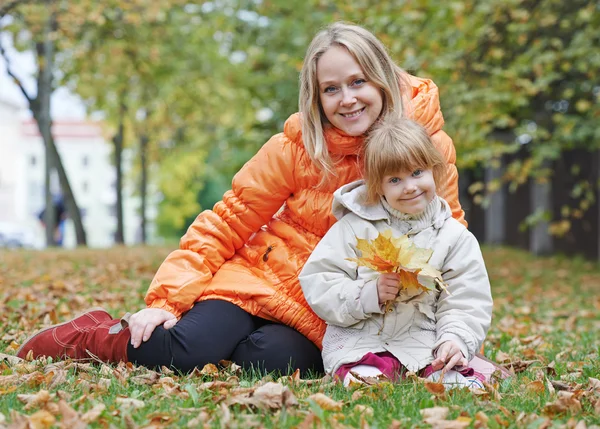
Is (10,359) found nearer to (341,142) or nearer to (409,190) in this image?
(341,142)

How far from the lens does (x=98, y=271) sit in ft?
30.6

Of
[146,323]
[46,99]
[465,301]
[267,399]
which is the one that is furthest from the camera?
[46,99]

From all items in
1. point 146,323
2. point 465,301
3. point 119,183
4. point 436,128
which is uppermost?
point 119,183

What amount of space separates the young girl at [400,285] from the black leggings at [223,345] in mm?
210

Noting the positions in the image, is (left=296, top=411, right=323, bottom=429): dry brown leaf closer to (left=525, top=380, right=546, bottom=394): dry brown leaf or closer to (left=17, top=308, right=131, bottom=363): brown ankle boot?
(left=525, top=380, right=546, bottom=394): dry brown leaf

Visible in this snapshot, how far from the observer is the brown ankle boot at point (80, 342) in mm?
3779

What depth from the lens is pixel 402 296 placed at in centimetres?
340

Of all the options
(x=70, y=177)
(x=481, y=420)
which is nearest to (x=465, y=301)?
(x=481, y=420)

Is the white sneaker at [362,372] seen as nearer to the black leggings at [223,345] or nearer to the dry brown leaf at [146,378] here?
the black leggings at [223,345]

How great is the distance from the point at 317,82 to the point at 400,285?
1150 millimetres

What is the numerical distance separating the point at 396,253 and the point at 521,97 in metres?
6.79

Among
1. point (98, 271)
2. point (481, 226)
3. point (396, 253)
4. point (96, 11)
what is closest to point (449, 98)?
point (98, 271)

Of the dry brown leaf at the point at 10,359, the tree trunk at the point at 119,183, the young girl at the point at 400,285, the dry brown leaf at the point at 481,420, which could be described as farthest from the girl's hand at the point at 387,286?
the tree trunk at the point at 119,183

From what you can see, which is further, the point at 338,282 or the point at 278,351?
the point at 278,351
